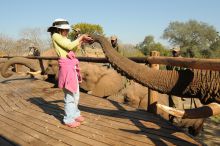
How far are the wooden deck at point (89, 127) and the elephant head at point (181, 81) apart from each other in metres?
1.10

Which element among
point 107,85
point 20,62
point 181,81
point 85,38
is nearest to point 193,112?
point 181,81

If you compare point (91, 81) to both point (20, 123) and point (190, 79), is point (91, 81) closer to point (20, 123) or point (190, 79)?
point (20, 123)

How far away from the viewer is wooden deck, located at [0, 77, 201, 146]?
12.9 ft

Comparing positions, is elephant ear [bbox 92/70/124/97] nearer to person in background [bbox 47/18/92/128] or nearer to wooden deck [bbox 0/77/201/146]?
wooden deck [bbox 0/77/201/146]

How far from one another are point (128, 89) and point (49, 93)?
7.65ft

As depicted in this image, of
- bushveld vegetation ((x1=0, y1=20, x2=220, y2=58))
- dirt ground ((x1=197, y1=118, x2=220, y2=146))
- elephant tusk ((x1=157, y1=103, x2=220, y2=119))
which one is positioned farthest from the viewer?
bushveld vegetation ((x1=0, y1=20, x2=220, y2=58))

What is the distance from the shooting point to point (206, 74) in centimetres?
254

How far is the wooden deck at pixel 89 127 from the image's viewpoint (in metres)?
3.94

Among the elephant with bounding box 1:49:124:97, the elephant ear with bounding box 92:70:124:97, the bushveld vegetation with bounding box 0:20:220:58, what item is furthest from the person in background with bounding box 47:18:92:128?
the bushveld vegetation with bounding box 0:20:220:58

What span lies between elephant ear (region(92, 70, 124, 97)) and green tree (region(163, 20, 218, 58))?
137ft

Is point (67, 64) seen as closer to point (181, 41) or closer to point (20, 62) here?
point (20, 62)

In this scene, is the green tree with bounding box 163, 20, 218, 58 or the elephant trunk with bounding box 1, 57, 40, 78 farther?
the green tree with bounding box 163, 20, 218, 58

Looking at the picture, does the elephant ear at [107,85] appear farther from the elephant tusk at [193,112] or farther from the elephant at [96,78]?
the elephant tusk at [193,112]

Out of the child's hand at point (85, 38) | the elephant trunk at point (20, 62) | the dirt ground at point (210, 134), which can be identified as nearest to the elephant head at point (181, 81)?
the child's hand at point (85, 38)
